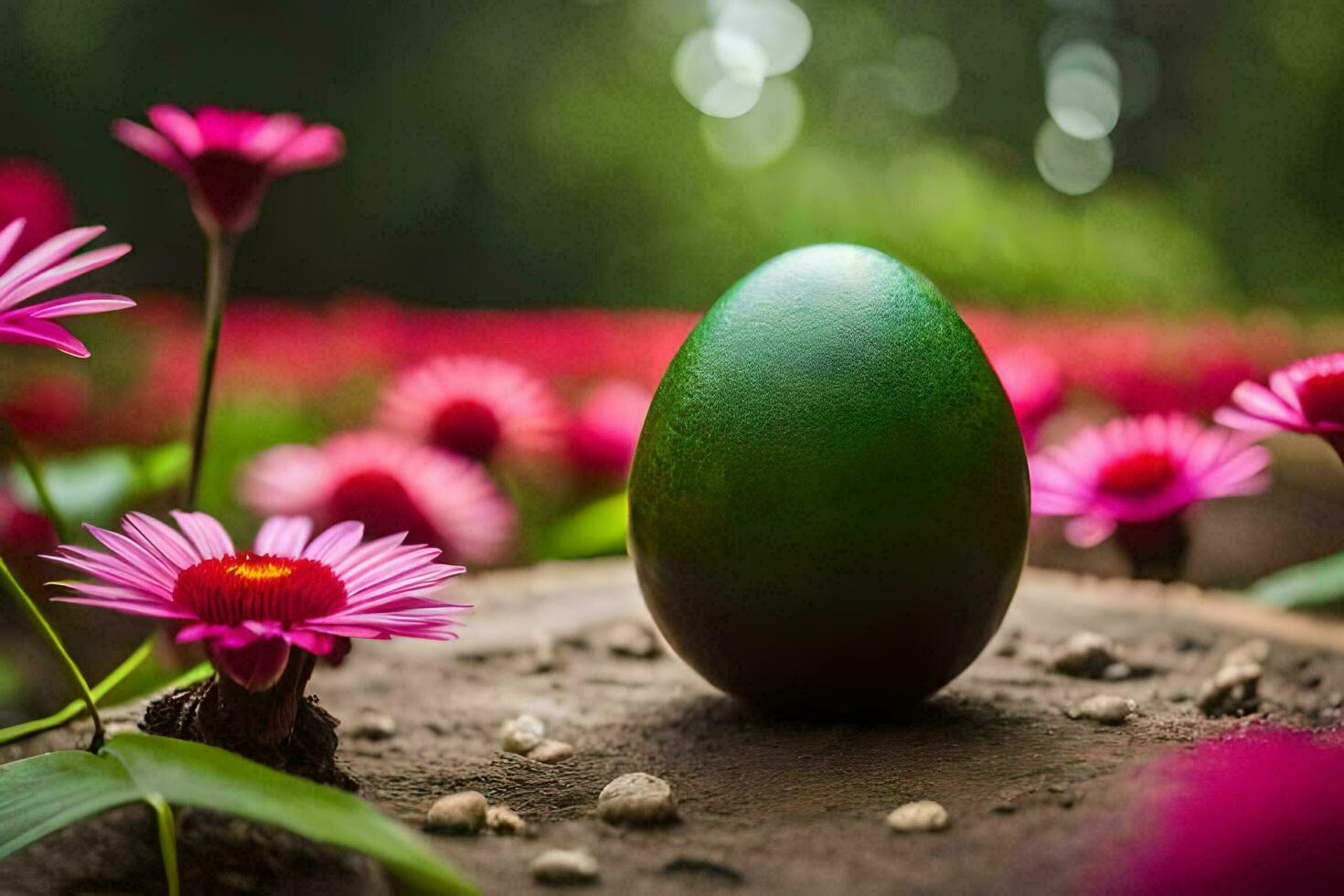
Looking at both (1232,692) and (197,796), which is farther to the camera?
(1232,692)

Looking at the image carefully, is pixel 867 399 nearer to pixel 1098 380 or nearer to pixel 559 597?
pixel 559 597

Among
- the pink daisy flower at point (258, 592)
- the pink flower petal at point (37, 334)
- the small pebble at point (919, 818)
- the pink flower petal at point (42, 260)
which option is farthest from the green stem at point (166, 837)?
the small pebble at point (919, 818)

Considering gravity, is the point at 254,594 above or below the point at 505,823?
above

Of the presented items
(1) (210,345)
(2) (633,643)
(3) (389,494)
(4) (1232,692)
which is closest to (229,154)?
(1) (210,345)

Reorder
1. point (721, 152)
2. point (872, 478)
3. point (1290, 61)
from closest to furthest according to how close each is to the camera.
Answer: point (872, 478), point (721, 152), point (1290, 61)

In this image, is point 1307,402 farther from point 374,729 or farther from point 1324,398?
point 374,729

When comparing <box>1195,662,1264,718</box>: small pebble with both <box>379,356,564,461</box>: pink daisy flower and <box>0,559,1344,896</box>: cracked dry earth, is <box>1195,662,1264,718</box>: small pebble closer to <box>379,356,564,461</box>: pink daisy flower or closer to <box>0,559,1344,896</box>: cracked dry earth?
<box>0,559,1344,896</box>: cracked dry earth

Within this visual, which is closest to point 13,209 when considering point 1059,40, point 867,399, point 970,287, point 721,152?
point 867,399
